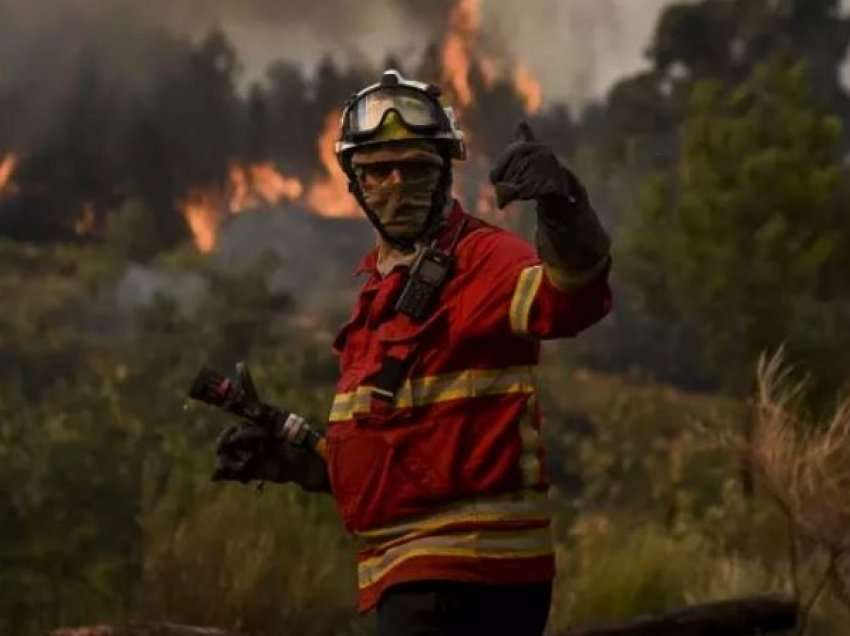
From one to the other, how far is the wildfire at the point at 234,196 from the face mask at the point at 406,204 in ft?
23.2

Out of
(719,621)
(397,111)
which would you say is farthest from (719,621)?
(397,111)

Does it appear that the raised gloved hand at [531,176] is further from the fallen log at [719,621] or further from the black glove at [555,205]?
the fallen log at [719,621]

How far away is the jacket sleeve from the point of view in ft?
7.67

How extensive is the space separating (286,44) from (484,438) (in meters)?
7.92

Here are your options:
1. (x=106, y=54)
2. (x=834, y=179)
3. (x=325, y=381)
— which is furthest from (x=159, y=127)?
(x=834, y=179)

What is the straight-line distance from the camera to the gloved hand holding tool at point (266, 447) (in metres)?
2.92

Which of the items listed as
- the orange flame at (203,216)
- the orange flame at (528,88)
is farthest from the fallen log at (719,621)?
the orange flame at (528,88)

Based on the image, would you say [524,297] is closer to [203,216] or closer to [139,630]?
[139,630]

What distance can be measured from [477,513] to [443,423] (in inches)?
5.6

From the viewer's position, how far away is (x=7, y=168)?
909cm

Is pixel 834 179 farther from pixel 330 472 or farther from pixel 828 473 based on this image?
pixel 330 472

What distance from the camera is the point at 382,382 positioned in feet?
8.32

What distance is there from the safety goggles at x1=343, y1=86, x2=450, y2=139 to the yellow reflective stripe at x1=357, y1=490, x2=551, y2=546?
1.88 ft

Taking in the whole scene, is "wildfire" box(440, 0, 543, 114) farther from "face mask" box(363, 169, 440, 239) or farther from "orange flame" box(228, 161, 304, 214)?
"face mask" box(363, 169, 440, 239)
